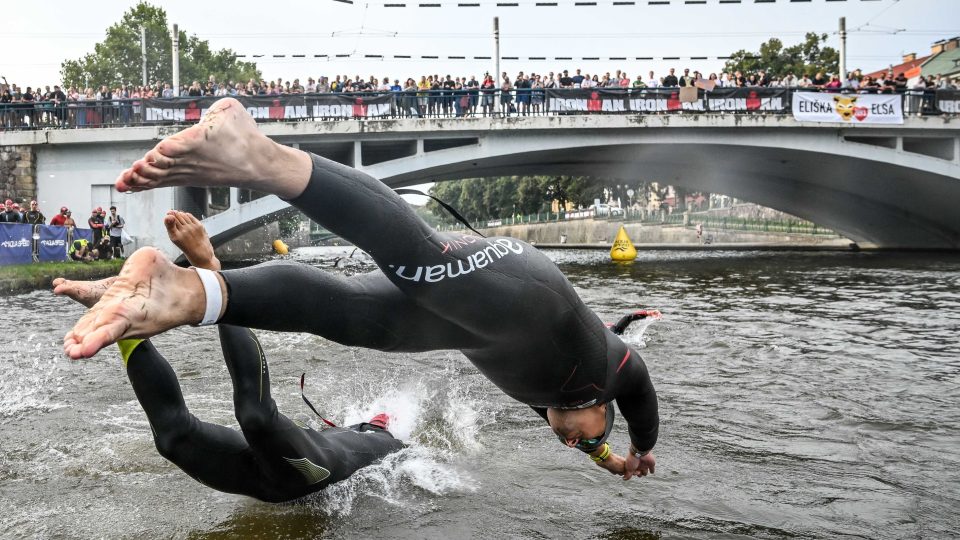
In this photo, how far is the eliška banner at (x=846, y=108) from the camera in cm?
2753

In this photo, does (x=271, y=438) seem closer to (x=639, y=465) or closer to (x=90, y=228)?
(x=639, y=465)

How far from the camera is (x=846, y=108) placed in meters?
27.6

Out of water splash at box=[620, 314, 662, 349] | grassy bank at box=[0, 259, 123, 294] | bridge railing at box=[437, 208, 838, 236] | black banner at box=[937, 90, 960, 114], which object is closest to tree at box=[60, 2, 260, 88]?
bridge railing at box=[437, 208, 838, 236]

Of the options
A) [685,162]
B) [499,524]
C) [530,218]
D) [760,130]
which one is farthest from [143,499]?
[530,218]

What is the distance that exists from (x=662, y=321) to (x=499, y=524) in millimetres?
8884

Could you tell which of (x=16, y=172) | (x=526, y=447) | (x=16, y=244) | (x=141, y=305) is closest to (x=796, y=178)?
(x=16, y=244)

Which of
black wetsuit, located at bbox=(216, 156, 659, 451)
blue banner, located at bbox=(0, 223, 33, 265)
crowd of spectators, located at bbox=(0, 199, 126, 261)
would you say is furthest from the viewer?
crowd of spectators, located at bbox=(0, 199, 126, 261)

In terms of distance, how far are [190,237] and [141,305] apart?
1034mm

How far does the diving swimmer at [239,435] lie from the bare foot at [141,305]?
0.95m

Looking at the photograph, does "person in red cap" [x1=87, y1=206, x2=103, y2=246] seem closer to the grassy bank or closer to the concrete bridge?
the grassy bank

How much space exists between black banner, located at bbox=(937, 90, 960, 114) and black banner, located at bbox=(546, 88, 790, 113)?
19.6ft

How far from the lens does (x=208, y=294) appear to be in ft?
8.50

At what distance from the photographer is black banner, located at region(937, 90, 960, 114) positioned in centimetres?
2834

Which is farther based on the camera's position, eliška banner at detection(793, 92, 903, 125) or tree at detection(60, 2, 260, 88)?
tree at detection(60, 2, 260, 88)
